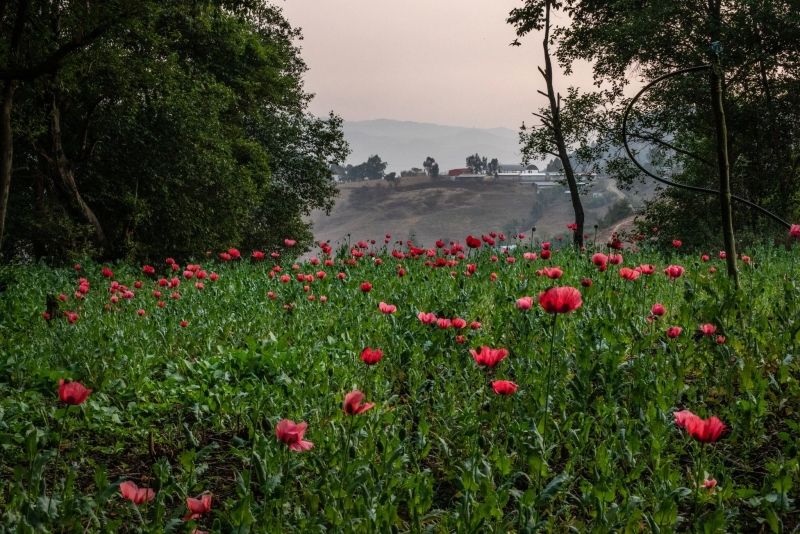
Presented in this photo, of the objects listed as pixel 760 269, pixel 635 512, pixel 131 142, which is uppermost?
pixel 131 142

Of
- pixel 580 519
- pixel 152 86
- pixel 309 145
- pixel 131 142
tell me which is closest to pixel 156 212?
pixel 131 142

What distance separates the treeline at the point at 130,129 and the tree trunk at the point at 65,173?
33 mm

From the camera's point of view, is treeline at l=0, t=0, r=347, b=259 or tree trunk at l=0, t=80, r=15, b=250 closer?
tree trunk at l=0, t=80, r=15, b=250

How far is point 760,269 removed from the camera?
848cm

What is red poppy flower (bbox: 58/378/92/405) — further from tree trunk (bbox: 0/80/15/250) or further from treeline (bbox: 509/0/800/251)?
treeline (bbox: 509/0/800/251)

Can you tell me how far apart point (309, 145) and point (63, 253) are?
1518cm

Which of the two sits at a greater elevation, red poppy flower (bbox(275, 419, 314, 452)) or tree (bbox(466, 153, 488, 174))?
tree (bbox(466, 153, 488, 174))

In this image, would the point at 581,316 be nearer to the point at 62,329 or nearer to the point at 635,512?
the point at 635,512

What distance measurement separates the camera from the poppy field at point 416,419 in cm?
288

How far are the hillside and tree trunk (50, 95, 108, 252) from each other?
120 m

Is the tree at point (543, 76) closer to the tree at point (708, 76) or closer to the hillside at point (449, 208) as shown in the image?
the tree at point (708, 76)

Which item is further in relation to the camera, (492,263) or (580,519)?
(492,263)

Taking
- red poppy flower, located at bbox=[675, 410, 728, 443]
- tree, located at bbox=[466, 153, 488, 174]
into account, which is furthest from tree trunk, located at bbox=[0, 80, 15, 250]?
tree, located at bbox=[466, 153, 488, 174]

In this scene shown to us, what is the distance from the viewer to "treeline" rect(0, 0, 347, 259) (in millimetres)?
14875
